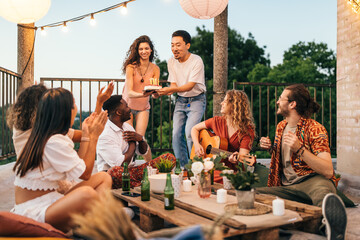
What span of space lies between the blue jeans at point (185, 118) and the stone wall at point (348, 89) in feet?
5.71

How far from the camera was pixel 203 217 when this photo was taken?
6.91ft

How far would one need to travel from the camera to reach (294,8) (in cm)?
3002

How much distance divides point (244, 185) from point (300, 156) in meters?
0.89

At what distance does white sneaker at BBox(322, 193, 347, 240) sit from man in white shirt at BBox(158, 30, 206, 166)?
8.07 ft

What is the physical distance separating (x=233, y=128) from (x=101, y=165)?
→ 136cm

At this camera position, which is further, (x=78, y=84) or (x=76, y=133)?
(x=78, y=84)

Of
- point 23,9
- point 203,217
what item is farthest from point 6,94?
point 203,217

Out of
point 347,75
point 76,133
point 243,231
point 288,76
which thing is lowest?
point 243,231

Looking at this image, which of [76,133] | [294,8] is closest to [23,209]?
[76,133]

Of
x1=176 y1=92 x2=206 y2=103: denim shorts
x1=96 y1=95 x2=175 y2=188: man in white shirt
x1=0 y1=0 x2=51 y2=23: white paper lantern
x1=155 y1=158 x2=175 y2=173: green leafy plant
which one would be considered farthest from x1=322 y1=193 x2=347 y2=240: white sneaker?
x1=0 y1=0 x2=51 y2=23: white paper lantern

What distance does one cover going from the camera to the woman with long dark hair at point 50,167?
1.97m

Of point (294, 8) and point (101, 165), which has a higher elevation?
point (294, 8)

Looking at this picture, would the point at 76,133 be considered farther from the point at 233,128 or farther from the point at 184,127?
the point at 184,127

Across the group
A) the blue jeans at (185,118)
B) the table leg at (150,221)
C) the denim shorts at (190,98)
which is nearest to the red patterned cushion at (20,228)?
the table leg at (150,221)
